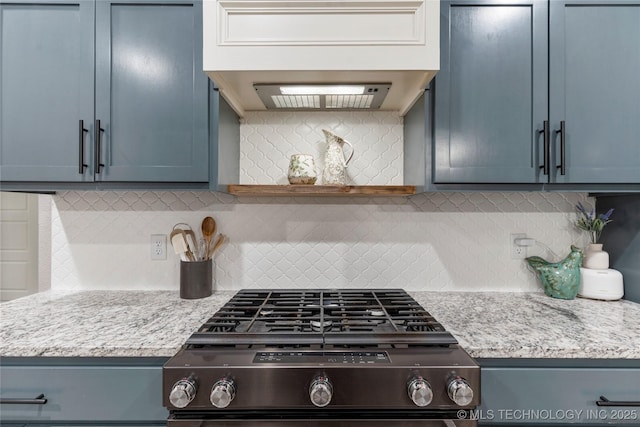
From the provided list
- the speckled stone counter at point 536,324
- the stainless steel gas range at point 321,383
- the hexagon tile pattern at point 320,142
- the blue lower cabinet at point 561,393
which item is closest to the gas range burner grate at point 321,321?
the stainless steel gas range at point 321,383

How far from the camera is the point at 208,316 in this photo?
1297mm

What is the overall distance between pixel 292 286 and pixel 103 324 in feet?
2.68

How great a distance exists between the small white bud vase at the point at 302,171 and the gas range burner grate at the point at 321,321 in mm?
532

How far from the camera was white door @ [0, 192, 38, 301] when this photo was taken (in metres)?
2.43

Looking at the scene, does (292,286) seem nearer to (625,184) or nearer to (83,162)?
(83,162)

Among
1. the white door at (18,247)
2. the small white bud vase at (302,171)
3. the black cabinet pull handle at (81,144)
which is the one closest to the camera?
the black cabinet pull handle at (81,144)

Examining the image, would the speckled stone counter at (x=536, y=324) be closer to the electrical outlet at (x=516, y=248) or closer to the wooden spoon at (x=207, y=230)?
the electrical outlet at (x=516, y=248)

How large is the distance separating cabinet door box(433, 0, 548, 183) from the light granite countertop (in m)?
0.56

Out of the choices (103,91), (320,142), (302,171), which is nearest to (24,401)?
(103,91)

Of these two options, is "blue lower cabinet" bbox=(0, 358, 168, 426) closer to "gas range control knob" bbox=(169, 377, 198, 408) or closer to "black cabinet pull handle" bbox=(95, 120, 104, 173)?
"gas range control knob" bbox=(169, 377, 198, 408)

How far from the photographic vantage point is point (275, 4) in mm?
1157

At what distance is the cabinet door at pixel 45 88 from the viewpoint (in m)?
1.32

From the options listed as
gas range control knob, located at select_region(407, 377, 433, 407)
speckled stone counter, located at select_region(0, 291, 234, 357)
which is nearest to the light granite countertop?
speckled stone counter, located at select_region(0, 291, 234, 357)

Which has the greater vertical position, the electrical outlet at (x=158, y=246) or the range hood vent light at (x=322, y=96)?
the range hood vent light at (x=322, y=96)
